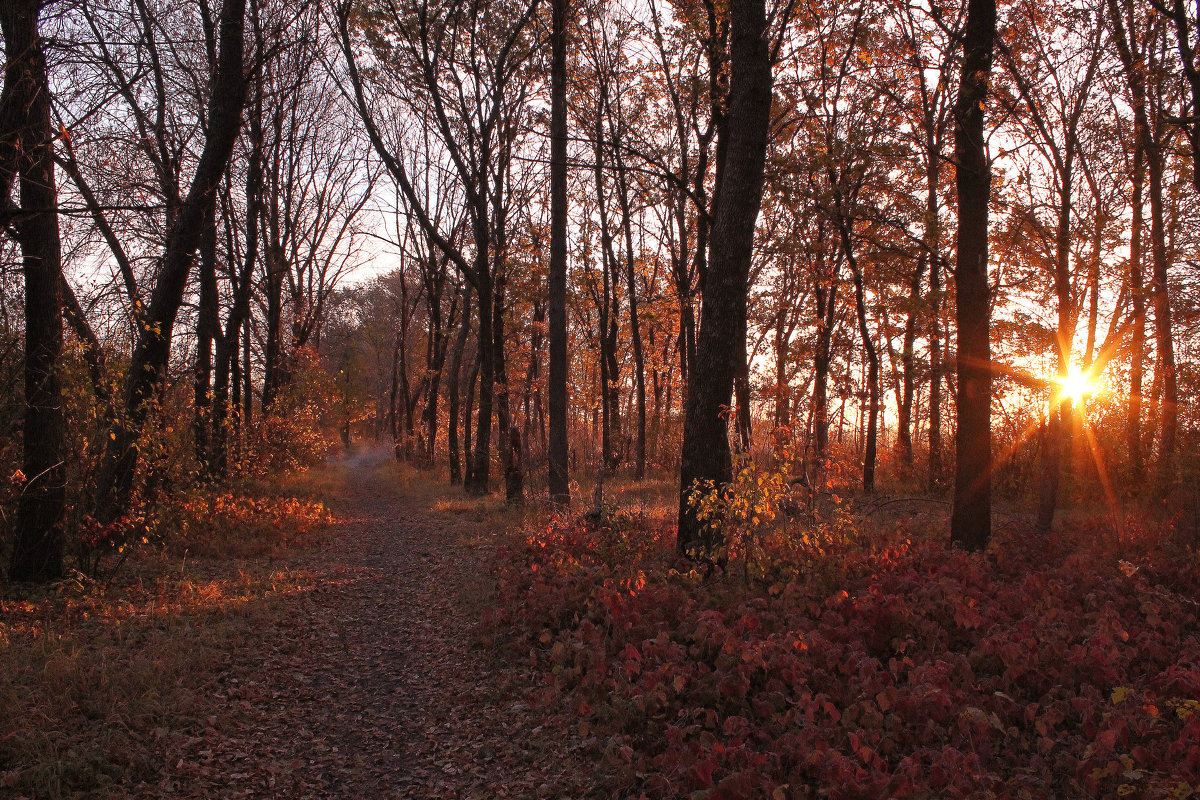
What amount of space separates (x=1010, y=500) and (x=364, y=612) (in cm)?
1274

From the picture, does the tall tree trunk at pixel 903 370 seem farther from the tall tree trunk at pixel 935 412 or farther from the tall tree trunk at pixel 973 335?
the tall tree trunk at pixel 973 335

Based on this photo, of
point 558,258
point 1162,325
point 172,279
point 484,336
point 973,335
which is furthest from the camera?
point 484,336

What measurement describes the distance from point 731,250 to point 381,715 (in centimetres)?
560

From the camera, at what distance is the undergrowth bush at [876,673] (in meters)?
3.35

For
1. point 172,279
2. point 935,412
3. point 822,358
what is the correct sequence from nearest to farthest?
point 172,279
point 935,412
point 822,358

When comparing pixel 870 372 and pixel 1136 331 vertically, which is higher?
pixel 1136 331

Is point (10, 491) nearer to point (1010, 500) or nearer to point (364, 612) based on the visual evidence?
point (364, 612)

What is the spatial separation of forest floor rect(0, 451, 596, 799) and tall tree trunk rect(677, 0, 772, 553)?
9.52ft

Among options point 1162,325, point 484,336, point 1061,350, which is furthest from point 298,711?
point 1162,325

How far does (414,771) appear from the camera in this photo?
4258 mm

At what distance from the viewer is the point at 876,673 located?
4.24m

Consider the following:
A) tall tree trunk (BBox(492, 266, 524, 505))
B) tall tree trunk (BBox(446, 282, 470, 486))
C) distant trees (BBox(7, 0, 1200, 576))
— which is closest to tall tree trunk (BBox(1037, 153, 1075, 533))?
distant trees (BBox(7, 0, 1200, 576))

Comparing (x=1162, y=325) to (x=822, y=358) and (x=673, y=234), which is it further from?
(x=673, y=234)

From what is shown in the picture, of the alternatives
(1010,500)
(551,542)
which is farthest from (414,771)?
(1010,500)
